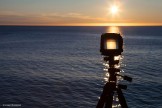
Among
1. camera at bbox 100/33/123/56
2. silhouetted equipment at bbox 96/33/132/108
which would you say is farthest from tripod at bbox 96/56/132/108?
camera at bbox 100/33/123/56

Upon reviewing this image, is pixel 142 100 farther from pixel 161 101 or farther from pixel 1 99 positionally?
pixel 1 99

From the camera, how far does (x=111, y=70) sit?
5449 mm

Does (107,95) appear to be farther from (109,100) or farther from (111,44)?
(111,44)

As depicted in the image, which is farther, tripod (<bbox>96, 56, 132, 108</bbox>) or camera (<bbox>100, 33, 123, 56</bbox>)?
camera (<bbox>100, 33, 123, 56</bbox>)

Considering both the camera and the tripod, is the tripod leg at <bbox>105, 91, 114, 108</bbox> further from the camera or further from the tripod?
the camera

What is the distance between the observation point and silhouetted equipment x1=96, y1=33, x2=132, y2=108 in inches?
209

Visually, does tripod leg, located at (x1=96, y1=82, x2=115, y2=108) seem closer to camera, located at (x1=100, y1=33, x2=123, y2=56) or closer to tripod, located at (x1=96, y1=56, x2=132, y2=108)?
tripod, located at (x1=96, y1=56, x2=132, y2=108)

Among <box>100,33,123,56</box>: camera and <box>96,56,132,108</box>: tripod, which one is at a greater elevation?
<box>100,33,123,56</box>: camera

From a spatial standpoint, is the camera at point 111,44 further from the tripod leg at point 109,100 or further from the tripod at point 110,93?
the tripod leg at point 109,100

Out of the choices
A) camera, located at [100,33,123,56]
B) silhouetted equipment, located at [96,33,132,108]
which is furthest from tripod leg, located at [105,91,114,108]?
camera, located at [100,33,123,56]

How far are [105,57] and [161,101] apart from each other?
3196 cm

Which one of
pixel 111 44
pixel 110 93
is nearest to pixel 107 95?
pixel 110 93

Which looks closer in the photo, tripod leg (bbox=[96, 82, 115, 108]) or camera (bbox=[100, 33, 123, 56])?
tripod leg (bbox=[96, 82, 115, 108])

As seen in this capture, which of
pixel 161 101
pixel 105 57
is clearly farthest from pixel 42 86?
pixel 105 57
